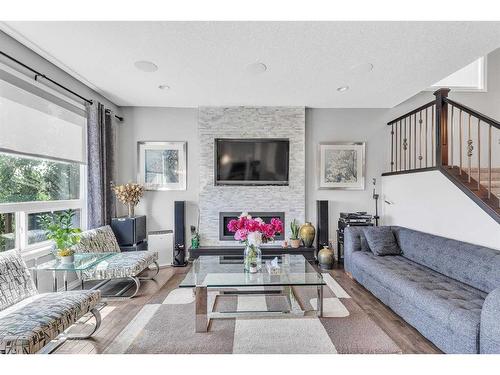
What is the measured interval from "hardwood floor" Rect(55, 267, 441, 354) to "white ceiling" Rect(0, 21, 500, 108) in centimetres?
260

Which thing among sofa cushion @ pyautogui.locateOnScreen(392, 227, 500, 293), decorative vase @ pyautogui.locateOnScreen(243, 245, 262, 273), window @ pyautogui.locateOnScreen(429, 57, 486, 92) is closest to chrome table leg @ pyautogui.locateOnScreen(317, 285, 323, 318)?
decorative vase @ pyautogui.locateOnScreen(243, 245, 262, 273)

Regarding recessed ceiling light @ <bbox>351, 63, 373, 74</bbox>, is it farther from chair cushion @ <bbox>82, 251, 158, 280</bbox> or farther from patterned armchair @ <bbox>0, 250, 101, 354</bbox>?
patterned armchair @ <bbox>0, 250, 101, 354</bbox>

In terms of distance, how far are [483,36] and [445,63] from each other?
21.4 inches

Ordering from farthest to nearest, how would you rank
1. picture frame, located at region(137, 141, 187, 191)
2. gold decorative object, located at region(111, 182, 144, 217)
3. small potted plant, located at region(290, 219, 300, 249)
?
picture frame, located at region(137, 141, 187, 191) → small potted plant, located at region(290, 219, 300, 249) → gold decorative object, located at region(111, 182, 144, 217)

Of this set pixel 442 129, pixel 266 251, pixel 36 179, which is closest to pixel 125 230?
pixel 36 179

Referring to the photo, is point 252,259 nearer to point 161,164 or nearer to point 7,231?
point 7,231

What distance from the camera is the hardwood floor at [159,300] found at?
7.18ft

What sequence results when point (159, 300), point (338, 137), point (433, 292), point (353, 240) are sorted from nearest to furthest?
point (433, 292) → point (159, 300) → point (353, 240) → point (338, 137)

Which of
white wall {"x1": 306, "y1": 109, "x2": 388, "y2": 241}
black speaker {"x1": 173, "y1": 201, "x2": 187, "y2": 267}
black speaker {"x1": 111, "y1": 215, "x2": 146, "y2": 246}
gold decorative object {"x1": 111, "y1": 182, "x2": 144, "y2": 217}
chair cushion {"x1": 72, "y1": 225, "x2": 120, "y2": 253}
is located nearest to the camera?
chair cushion {"x1": 72, "y1": 225, "x2": 120, "y2": 253}

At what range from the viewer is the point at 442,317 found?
203cm

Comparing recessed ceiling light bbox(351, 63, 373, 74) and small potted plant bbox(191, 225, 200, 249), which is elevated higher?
recessed ceiling light bbox(351, 63, 373, 74)

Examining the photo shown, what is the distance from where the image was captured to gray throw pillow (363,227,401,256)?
3.58 m

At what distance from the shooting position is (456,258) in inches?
105

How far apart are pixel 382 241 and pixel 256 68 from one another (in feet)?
8.74
